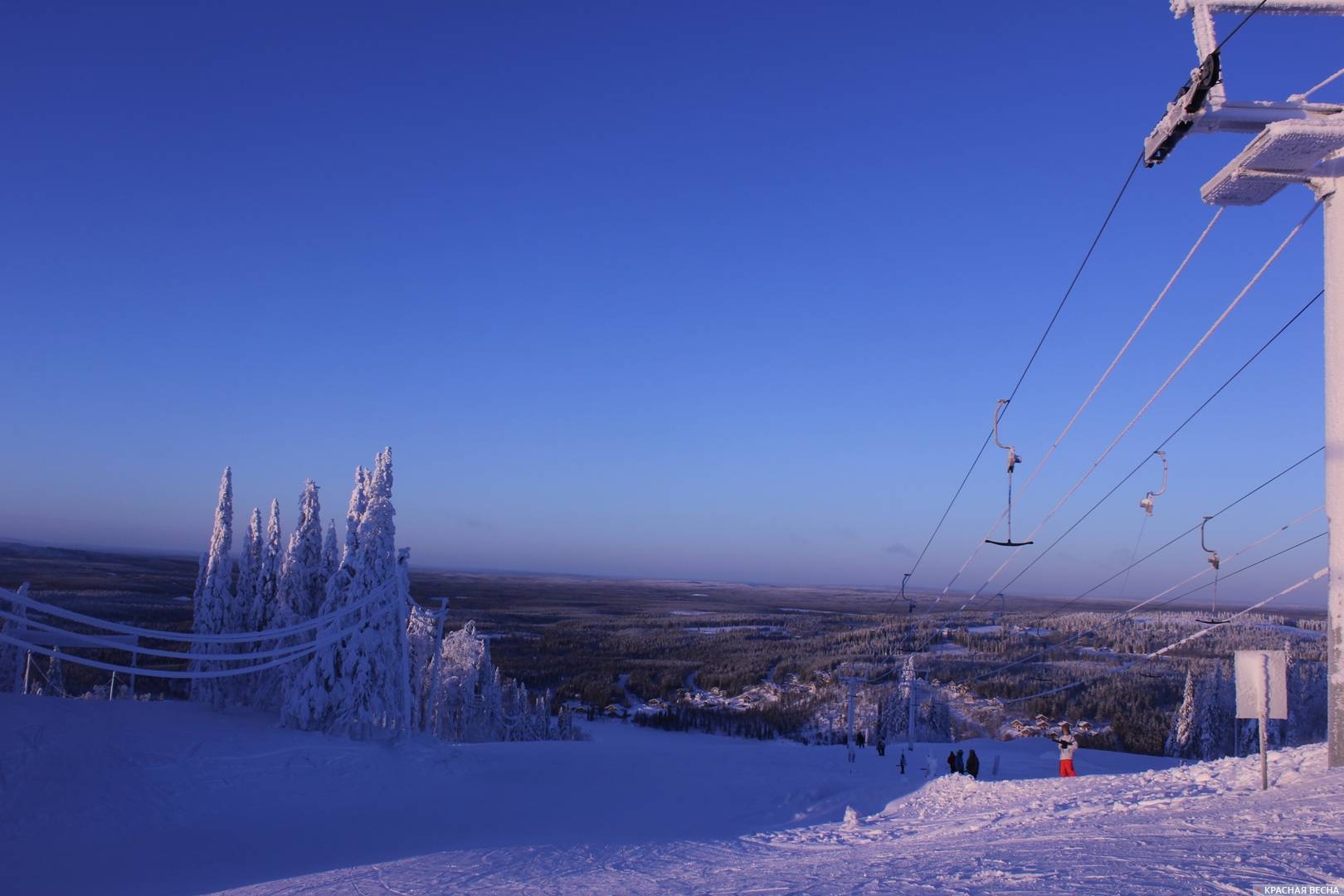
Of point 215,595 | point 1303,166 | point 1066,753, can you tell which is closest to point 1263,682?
point 1303,166

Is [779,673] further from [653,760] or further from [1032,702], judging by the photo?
[653,760]

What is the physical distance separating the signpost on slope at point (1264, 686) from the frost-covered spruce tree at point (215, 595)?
30.9m

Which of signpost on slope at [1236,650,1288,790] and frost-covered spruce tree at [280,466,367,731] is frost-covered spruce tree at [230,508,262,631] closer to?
frost-covered spruce tree at [280,466,367,731]

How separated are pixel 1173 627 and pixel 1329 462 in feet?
282

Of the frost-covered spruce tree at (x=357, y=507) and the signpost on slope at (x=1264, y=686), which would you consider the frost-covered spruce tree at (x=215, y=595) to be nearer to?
the frost-covered spruce tree at (x=357, y=507)

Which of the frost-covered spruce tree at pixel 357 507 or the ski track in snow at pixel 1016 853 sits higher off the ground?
the frost-covered spruce tree at pixel 357 507

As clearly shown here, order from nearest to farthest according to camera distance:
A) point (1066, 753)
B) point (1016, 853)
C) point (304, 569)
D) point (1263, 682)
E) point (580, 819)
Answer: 1. point (1016, 853)
2. point (1263, 682)
3. point (580, 819)
4. point (1066, 753)
5. point (304, 569)

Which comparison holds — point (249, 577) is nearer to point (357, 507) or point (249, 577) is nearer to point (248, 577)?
point (248, 577)

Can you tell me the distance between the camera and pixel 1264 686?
33.5 feet

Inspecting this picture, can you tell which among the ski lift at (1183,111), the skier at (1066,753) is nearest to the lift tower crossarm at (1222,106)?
the ski lift at (1183,111)

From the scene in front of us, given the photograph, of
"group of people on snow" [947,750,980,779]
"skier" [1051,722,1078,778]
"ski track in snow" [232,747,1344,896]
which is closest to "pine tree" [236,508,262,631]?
"ski track in snow" [232,747,1344,896]

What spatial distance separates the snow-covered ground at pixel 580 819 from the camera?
821cm

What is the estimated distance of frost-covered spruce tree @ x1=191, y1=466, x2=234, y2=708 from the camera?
102 feet

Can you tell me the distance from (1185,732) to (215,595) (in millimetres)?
47361
